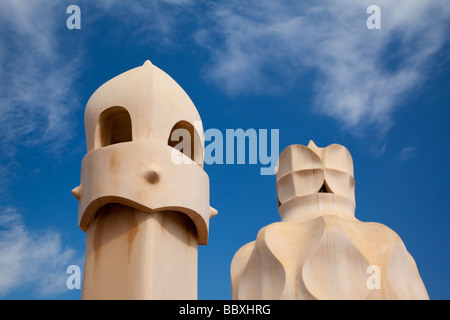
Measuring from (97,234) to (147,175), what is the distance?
51.8 inches

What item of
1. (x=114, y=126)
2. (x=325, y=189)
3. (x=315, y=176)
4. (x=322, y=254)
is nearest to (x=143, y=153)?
(x=114, y=126)

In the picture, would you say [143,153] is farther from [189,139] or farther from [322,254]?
[322,254]

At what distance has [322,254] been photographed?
12211mm

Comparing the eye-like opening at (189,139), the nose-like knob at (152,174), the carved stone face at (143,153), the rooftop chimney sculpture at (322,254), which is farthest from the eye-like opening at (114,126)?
the rooftop chimney sculpture at (322,254)

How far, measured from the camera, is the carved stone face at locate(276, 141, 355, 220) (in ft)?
46.2

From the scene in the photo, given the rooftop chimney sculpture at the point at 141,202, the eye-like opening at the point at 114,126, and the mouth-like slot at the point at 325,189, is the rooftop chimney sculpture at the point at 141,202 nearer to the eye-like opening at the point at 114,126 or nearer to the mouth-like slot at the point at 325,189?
the eye-like opening at the point at 114,126

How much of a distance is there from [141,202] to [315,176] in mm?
4934

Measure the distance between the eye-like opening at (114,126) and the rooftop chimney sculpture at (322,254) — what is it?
3.25 metres

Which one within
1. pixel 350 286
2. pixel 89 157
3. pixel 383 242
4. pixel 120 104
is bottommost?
pixel 350 286
